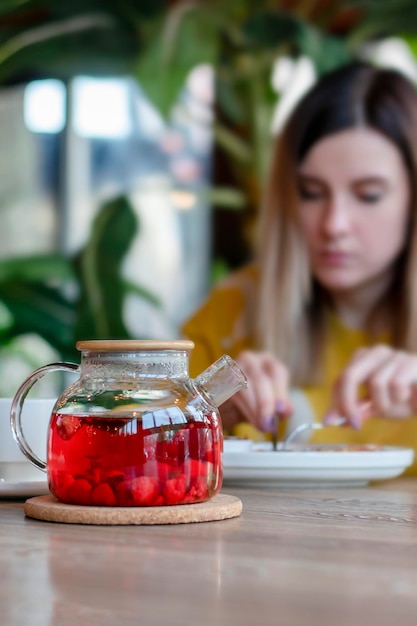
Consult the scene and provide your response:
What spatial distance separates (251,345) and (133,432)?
1.42m

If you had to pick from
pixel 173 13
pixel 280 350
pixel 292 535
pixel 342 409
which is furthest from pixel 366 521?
pixel 173 13

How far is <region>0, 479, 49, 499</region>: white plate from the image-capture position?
34.0 inches

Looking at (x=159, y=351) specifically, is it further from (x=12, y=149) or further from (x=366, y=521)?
(x=12, y=149)

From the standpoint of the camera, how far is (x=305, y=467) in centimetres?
101

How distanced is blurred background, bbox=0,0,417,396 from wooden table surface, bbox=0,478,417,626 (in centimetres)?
178

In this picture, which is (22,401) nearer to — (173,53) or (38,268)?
(38,268)

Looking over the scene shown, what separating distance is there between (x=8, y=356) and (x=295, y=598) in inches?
103

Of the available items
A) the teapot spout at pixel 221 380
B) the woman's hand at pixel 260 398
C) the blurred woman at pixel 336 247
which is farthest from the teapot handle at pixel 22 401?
the blurred woman at pixel 336 247

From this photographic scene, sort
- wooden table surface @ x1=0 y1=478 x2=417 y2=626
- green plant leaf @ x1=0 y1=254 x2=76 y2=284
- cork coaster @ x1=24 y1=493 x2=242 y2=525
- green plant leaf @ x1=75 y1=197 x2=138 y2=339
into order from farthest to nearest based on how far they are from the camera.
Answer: green plant leaf @ x1=0 y1=254 x2=76 y2=284
green plant leaf @ x1=75 y1=197 x2=138 y2=339
cork coaster @ x1=24 y1=493 x2=242 y2=525
wooden table surface @ x1=0 y1=478 x2=417 y2=626

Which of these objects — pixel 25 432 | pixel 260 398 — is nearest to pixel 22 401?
pixel 25 432

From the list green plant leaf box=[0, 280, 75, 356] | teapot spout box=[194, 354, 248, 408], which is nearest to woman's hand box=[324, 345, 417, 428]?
teapot spout box=[194, 354, 248, 408]

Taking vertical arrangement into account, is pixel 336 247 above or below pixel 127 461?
above

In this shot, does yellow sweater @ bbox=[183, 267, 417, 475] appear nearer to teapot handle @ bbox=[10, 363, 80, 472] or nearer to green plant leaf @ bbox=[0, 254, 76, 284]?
green plant leaf @ bbox=[0, 254, 76, 284]

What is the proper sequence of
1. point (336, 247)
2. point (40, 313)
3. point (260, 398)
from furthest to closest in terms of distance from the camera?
point (40, 313), point (336, 247), point (260, 398)
